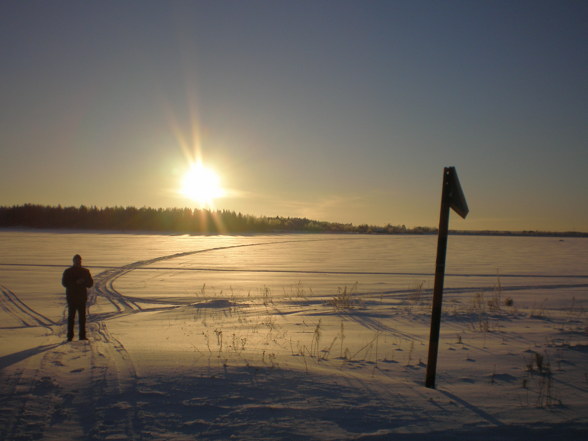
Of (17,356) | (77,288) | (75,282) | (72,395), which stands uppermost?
(75,282)

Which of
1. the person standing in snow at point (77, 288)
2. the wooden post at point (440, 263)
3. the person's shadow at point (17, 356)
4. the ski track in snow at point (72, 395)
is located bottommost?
the person's shadow at point (17, 356)

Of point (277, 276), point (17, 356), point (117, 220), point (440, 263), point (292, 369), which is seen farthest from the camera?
point (117, 220)

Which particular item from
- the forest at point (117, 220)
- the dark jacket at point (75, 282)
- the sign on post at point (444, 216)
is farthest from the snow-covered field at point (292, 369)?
the forest at point (117, 220)

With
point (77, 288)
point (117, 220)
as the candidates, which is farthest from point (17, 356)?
point (117, 220)

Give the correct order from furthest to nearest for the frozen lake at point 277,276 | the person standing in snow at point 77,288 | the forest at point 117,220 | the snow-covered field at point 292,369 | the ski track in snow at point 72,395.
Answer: the forest at point 117,220, the frozen lake at point 277,276, the person standing in snow at point 77,288, the snow-covered field at point 292,369, the ski track in snow at point 72,395

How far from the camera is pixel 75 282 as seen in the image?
25.4 ft

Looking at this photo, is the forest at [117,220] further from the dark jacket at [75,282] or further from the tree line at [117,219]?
the dark jacket at [75,282]

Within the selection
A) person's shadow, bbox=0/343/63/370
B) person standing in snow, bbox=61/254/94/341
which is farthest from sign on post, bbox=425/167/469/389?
person standing in snow, bbox=61/254/94/341

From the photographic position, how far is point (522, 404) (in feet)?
13.7

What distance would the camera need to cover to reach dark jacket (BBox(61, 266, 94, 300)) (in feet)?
25.3

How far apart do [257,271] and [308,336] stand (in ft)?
41.1

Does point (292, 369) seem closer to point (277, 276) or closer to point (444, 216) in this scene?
point (444, 216)

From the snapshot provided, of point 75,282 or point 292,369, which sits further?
point 75,282

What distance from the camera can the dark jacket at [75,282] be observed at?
770cm
